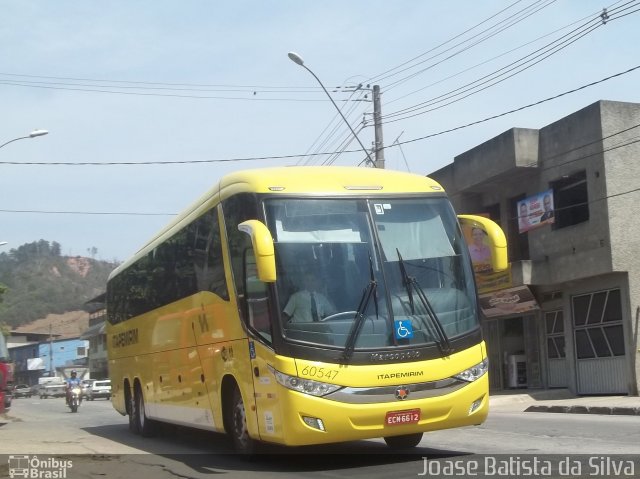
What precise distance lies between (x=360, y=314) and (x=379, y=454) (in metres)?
2.58

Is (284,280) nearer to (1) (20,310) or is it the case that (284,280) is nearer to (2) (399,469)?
(2) (399,469)

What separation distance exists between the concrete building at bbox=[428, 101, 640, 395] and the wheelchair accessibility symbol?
Answer: 1491 cm

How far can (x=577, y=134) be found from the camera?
77.9 feet

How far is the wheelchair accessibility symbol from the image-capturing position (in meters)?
8.98

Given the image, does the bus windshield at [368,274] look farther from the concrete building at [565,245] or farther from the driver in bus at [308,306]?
the concrete building at [565,245]

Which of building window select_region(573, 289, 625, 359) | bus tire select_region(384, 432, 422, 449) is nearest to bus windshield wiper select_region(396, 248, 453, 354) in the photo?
bus tire select_region(384, 432, 422, 449)

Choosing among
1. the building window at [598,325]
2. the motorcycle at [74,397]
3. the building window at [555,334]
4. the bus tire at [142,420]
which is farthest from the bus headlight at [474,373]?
the motorcycle at [74,397]

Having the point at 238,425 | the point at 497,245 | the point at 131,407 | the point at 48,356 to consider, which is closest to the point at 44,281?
the point at 48,356

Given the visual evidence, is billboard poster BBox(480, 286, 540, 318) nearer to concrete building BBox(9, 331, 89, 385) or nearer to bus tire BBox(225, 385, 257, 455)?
bus tire BBox(225, 385, 257, 455)

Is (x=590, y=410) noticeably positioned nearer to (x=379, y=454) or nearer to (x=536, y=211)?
(x=536, y=211)

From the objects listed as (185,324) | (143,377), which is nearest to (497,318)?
(143,377)

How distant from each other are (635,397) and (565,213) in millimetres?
5709

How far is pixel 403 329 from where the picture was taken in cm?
901

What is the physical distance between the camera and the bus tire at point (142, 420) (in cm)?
1608
